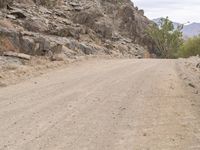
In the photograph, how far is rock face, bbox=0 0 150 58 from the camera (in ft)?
88.3

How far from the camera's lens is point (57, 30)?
34.7 meters

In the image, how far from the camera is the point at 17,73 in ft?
68.2

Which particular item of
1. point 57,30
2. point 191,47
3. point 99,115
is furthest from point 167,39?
point 99,115

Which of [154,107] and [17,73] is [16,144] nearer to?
[154,107]

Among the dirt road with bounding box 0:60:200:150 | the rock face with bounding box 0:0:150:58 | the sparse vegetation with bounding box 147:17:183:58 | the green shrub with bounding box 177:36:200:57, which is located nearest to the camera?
the dirt road with bounding box 0:60:200:150

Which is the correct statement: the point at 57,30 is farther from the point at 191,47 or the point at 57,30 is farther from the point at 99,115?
Answer: the point at 191,47

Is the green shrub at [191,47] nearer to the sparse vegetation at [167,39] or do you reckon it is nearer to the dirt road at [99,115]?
the sparse vegetation at [167,39]

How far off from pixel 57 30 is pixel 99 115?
77.5ft

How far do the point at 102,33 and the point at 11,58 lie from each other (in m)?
22.7

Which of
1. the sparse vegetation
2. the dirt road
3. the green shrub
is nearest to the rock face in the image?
the dirt road

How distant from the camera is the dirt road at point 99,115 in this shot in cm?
909

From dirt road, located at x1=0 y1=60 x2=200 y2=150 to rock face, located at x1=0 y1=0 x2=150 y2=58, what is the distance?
8.32 m

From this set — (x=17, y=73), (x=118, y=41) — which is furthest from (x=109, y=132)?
(x=118, y=41)

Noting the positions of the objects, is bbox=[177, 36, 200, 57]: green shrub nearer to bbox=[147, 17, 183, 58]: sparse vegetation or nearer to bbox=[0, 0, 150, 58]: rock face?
Result: bbox=[147, 17, 183, 58]: sparse vegetation
